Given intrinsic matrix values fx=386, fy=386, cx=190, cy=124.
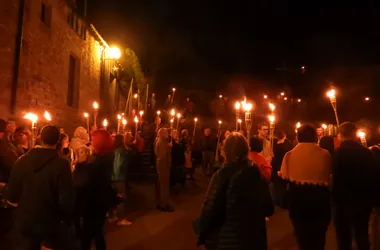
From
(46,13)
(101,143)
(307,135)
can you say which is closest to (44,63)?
(46,13)

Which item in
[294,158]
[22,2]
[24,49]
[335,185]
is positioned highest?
[22,2]

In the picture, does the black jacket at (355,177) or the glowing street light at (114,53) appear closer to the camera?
the black jacket at (355,177)

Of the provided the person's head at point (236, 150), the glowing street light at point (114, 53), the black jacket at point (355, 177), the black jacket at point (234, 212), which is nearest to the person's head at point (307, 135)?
the black jacket at point (355, 177)

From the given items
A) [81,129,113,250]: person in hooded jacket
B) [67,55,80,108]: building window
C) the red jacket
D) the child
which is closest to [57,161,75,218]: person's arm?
[81,129,113,250]: person in hooded jacket

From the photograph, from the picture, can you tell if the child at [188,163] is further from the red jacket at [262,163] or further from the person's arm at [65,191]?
the person's arm at [65,191]

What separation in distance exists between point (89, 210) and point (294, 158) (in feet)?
9.64

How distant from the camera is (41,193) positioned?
157 inches

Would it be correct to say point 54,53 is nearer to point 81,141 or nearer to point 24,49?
point 24,49

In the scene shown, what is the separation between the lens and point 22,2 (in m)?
10.4

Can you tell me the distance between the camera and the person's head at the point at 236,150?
3820mm

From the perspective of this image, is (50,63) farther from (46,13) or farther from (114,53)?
(114,53)

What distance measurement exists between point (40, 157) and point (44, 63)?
8866mm

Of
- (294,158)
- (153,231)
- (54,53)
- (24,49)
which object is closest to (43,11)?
(54,53)

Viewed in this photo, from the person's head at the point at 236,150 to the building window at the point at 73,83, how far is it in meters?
12.8
